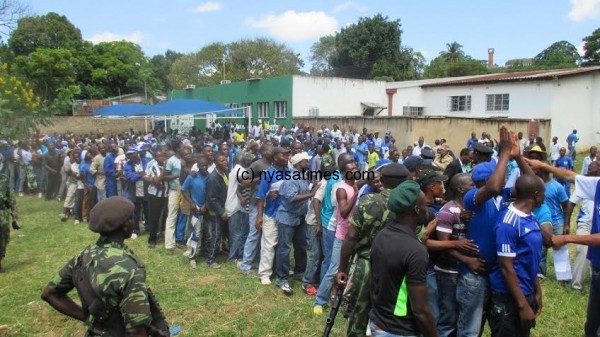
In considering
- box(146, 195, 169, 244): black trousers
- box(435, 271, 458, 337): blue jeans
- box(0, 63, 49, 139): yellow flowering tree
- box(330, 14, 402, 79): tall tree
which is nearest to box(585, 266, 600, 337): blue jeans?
box(435, 271, 458, 337): blue jeans

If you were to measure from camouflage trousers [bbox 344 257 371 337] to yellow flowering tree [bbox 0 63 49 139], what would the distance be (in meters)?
9.41

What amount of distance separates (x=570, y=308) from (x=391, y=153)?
245 inches

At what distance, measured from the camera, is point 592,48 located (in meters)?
43.3

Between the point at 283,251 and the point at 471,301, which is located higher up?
the point at 471,301

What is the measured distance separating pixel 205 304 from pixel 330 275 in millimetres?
1742

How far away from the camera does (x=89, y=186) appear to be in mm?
10305

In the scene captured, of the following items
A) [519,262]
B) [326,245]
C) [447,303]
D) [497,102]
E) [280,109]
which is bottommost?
[326,245]

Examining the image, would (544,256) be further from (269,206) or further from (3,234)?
(3,234)

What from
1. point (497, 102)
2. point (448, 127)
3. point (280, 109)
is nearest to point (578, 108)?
point (497, 102)

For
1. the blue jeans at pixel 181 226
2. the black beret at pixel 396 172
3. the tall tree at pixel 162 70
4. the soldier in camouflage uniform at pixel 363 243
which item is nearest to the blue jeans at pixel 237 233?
the blue jeans at pixel 181 226

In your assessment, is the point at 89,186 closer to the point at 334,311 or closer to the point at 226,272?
the point at 226,272

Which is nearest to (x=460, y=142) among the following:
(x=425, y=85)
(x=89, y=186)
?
(x=425, y=85)

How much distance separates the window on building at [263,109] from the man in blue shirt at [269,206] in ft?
83.7

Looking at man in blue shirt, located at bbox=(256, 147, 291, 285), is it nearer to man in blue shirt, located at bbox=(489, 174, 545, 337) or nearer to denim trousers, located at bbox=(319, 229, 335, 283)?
denim trousers, located at bbox=(319, 229, 335, 283)
